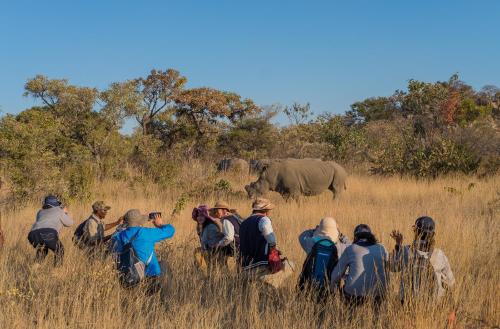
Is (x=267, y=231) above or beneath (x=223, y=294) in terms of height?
above

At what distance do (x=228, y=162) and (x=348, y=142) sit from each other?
17.3 feet

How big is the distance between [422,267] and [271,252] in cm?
186

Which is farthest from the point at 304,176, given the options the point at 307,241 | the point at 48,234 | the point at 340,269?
the point at 340,269

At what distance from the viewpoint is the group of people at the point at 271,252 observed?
17.1ft

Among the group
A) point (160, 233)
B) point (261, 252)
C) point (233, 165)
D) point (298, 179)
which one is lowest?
point (261, 252)

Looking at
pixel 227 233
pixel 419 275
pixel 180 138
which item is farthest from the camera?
pixel 180 138

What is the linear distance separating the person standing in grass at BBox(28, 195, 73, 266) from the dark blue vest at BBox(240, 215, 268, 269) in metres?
2.62

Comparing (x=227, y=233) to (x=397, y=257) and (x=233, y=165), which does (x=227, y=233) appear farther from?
(x=233, y=165)

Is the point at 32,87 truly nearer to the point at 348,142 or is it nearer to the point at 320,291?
the point at 348,142

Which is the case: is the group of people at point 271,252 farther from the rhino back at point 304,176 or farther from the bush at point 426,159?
the bush at point 426,159

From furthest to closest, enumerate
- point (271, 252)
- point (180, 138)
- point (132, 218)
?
point (180, 138)
point (271, 252)
point (132, 218)

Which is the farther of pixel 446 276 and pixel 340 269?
pixel 340 269

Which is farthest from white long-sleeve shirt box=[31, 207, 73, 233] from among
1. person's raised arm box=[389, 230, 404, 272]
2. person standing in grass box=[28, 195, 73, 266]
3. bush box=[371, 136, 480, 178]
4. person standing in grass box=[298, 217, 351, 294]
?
bush box=[371, 136, 480, 178]

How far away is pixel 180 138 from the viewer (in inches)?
1008
